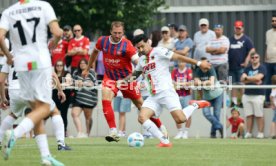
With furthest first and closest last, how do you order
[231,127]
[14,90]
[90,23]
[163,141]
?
[90,23]
[231,127]
[163,141]
[14,90]

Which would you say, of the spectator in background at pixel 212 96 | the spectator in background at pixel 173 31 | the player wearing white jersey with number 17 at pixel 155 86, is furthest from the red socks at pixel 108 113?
the spectator in background at pixel 173 31

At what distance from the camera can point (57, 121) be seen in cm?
1560

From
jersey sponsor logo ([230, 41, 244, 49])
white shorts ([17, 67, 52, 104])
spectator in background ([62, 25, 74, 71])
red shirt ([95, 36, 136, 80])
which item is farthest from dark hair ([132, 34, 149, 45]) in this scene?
spectator in background ([62, 25, 74, 71])

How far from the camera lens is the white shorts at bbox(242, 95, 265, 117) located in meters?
22.4

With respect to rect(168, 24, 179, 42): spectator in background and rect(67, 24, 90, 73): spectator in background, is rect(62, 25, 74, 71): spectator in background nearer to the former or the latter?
rect(67, 24, 90, 73): spectator in background

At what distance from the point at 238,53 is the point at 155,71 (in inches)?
271

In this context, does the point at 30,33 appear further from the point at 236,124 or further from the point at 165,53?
the point at 236,124

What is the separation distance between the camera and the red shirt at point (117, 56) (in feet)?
59.9

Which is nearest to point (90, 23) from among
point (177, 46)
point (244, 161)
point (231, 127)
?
point (177, 46)

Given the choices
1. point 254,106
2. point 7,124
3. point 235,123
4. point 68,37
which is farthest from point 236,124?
point 7,124

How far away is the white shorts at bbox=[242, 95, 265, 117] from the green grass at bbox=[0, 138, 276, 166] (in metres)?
5.01

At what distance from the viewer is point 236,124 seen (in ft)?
73.3

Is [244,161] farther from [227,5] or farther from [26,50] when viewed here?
[227,5]

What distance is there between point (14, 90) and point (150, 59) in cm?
267
